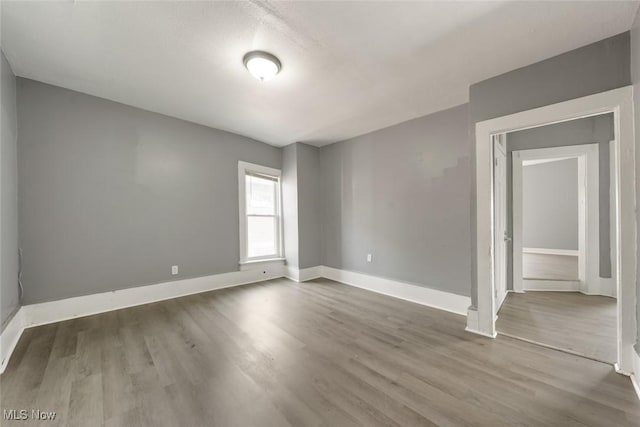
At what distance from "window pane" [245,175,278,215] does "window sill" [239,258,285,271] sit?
90 centimetres

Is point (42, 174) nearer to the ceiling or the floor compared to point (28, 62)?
nearer to the floor

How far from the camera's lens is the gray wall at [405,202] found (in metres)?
3.01

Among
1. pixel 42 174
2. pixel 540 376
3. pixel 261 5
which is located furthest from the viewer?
pixel 42 174

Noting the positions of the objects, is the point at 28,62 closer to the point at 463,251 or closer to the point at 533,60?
the point at 533,60

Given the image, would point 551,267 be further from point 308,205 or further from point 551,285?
point 308,205

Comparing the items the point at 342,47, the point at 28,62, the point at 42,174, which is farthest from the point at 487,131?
the point at 42,174

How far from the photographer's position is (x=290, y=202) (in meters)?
4.65

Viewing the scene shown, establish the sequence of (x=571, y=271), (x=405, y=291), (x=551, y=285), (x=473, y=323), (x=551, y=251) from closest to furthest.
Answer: (x=473, y=323) → (x=405, y=291) → (x=551, y=285) → (x=571, y=271) → (x=551, y=251)

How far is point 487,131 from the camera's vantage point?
239 centimetres

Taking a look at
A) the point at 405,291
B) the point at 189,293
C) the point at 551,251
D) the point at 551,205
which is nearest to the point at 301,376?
the point at 405,291

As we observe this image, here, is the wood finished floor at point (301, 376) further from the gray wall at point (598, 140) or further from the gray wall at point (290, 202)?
the gray wall at point (598, 140)

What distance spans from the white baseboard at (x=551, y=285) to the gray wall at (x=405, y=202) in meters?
1.80

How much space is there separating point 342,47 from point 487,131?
1679mm

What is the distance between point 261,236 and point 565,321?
174 inches
